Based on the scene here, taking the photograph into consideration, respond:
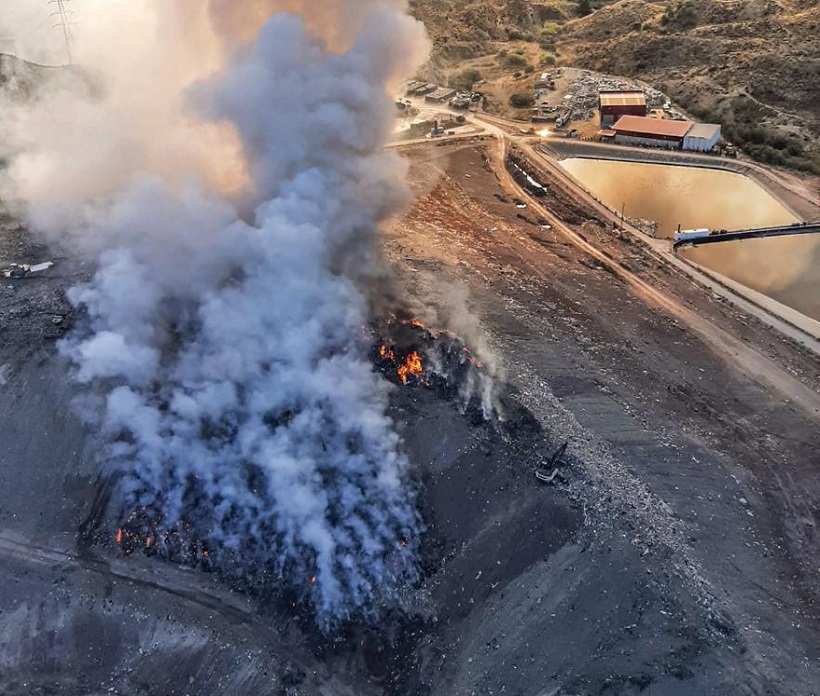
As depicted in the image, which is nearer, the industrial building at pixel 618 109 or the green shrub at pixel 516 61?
the industrial building at pixel 618 109

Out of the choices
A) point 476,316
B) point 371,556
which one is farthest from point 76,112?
point 371,556

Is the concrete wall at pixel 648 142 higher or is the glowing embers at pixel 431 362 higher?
the concrete wall at pixel 648 142

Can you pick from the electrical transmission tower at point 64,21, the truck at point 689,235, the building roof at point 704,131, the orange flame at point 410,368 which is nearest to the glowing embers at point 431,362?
the orange flame at point 410,368

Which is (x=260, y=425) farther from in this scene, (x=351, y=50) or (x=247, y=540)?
(x=351, y=50)

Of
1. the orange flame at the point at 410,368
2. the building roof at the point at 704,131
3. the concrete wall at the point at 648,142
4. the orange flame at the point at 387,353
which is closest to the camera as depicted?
the orange flame at the point at 410,368

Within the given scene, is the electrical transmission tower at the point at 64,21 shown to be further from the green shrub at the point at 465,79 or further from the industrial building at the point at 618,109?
the industrial building at the point at 618,109

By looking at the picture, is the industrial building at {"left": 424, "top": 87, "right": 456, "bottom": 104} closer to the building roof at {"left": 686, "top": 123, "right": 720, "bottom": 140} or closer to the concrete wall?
the concrete wall

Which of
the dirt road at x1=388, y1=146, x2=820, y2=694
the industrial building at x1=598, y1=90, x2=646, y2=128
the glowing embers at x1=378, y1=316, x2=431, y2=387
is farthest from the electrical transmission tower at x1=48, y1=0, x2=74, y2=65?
the industrial building at x1=598, y1=90, x2=646, y2=128
